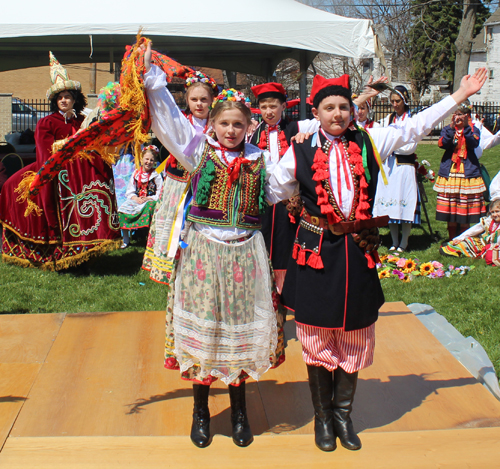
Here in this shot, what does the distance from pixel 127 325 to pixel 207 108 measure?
5.77ft

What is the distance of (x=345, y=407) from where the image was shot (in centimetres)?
282

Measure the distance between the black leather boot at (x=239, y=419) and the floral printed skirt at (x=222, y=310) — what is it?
0.09m

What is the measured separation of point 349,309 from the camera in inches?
107

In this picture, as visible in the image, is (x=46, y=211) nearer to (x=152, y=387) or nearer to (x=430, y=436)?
(x=152, y=387)

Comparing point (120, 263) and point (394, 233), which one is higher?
point (394, 233)

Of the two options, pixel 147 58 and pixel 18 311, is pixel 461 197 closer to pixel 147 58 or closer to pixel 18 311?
pixel 18 311

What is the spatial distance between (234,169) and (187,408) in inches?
55.3

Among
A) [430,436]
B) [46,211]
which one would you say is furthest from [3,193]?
[430,436]

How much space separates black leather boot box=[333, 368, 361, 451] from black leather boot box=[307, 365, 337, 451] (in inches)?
1.6

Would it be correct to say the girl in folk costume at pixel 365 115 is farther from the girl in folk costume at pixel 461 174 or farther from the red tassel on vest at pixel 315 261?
the red tassel on vest at pixel 315 261

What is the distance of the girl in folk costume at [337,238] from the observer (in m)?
2.71

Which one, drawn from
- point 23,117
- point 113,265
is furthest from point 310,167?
point 23,117

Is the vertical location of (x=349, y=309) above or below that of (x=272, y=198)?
below

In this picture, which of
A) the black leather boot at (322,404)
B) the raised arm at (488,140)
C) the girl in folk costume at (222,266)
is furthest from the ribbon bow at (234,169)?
the raised arm at (488,140)
